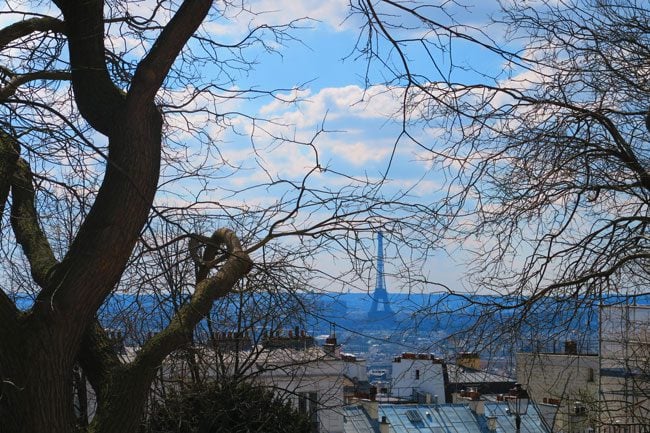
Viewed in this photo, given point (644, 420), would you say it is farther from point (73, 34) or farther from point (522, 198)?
point (73, 34)

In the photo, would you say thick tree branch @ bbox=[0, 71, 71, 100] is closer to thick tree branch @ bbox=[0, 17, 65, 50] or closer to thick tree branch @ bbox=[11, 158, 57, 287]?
thick tree branch @ bbox=[0, 17, 65, 50]

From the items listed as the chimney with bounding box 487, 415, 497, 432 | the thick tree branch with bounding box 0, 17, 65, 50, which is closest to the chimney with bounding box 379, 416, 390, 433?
the chimney with bounding box 487, 415, 497, 432

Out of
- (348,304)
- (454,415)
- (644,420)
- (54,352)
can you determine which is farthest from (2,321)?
(454,415)

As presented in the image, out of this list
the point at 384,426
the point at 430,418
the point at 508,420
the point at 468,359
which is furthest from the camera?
the point at 508,420

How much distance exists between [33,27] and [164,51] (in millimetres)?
996

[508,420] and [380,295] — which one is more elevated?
[508,420]

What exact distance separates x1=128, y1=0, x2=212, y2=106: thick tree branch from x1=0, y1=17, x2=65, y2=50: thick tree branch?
0.75 meters

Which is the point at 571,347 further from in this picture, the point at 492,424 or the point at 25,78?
the point at 492,424

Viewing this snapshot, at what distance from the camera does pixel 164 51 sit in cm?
425

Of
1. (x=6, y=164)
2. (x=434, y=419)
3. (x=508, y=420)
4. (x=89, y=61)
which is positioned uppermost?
(x=508, y=420)

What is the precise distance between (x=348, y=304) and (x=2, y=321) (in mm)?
2878

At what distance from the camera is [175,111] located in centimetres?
535

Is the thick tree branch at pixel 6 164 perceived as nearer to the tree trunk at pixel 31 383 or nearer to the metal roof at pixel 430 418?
the tree trunk at pixel 31 383

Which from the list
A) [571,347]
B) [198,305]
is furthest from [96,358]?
[571,347]
